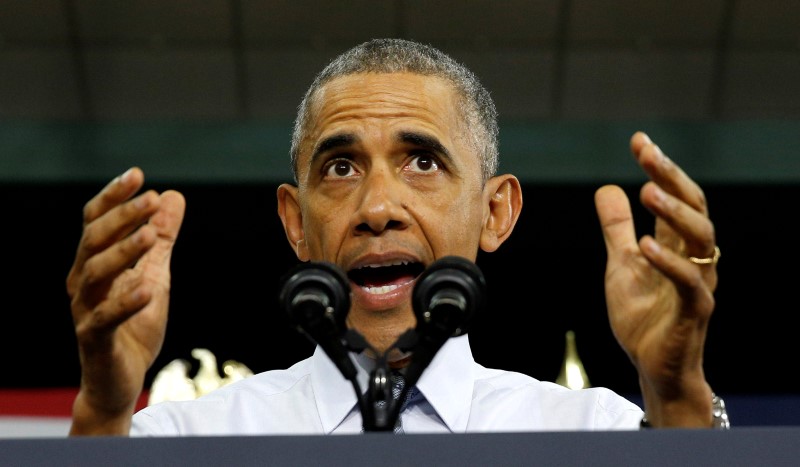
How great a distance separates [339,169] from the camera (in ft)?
6.19

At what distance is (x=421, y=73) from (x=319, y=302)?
2.93 ft

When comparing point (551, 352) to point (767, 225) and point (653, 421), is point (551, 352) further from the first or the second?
point (653, 421)

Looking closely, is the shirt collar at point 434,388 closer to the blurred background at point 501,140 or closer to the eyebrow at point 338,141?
the eyebrow at point 338,141

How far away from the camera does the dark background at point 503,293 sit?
4512 millimetres

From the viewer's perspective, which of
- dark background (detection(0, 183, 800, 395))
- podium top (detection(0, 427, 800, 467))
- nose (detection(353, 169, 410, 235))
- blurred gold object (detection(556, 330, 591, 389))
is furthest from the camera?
dark background (detection(0, 183, 800, 395))

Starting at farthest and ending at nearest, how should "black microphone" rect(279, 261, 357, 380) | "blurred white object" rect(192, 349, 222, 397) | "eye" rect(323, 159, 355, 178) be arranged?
1. "blurred white object" rect(192, 349, 222, 397)
2. "eye" rect(323, 159, 355, 178)
3. "black microphone" rect(279, 261, 357, 380)

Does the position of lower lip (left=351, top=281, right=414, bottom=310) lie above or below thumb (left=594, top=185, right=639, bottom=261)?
below

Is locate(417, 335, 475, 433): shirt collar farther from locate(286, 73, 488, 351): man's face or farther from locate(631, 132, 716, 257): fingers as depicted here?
locate(631, 132, 716, 257): fingers

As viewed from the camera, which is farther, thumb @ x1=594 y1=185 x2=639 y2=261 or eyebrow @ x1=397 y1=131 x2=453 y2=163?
eyebrow @ x1=397 y1=131 x2=453 y2=163

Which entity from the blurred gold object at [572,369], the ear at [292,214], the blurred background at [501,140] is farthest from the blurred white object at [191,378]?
the ear at [292,214]

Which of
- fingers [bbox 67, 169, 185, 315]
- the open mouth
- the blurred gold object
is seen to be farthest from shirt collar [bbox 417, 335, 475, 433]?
the blurred gold object

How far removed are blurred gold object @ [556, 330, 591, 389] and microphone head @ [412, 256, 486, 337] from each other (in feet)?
10.2

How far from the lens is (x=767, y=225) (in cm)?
477

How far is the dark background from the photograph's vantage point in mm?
4512
